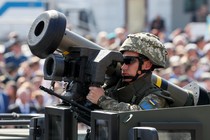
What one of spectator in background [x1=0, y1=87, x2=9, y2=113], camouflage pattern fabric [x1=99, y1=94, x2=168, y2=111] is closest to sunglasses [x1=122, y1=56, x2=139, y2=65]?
camouflage pattern fabric [x1=99, y1=94, x2=168, y2=111]

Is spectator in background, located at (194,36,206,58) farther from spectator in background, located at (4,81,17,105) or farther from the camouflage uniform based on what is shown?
the camouflage uniform

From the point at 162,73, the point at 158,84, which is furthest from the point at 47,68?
the point at 162,73

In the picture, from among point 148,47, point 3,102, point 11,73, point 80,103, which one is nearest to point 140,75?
point 148,47

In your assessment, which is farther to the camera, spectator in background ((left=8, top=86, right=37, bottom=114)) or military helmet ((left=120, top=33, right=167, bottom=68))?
spectator in background ((left=8, top=86, right=37, bottom=114))

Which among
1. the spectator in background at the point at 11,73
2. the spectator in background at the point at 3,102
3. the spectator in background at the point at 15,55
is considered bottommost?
the spectator in background at the point at 3,102

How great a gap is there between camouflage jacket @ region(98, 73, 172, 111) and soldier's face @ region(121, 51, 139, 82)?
2.9 inches

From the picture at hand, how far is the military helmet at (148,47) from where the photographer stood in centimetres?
491

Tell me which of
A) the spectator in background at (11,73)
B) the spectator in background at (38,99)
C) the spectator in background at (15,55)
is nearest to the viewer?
the spectator in background at (38,99)

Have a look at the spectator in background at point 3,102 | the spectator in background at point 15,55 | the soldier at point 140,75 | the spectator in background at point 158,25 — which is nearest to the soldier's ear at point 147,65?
the soldier at point 140,75

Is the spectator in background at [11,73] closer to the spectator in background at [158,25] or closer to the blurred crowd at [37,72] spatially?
the blurred crowd at [37,72]

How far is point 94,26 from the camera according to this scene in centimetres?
2225

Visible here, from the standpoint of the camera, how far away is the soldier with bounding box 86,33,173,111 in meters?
4.84

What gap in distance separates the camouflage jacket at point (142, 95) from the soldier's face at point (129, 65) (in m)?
0.07

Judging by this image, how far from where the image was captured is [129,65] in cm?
484
